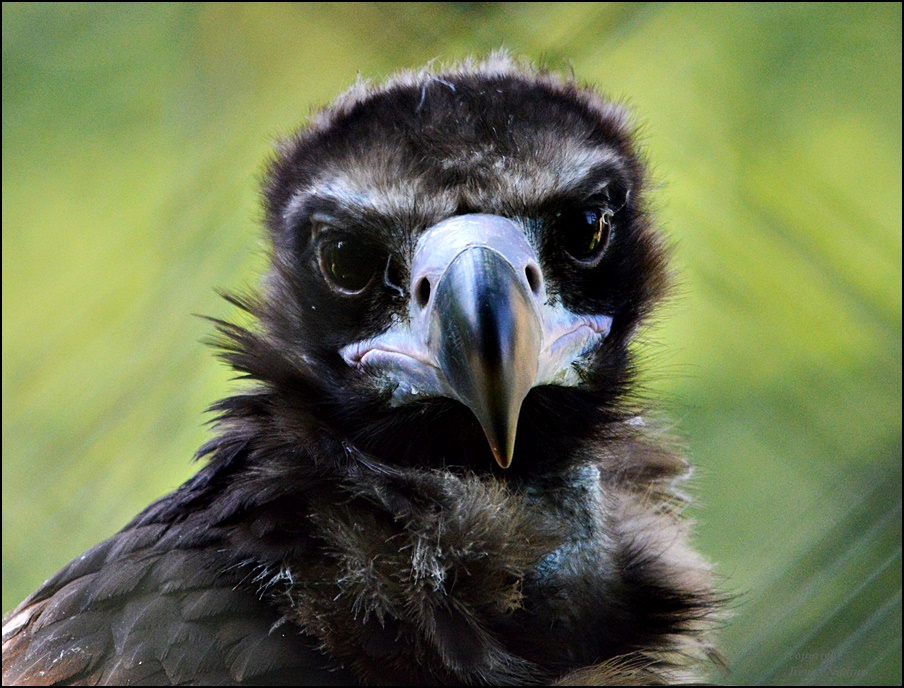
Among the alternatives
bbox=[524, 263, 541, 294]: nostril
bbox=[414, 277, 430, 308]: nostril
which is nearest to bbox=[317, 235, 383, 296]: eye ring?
bbox=[414, 277, 430, 308]: nostril

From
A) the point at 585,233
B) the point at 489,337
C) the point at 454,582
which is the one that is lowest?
the point at 454,582

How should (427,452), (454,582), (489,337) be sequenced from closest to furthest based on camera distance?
1. (489,337)
2. (454,582)
3. (427,452)

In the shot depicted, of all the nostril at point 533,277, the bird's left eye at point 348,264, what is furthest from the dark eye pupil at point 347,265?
the nostril at point 533,277

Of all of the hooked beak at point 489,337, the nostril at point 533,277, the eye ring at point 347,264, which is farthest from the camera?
the eye ring at point 347,264

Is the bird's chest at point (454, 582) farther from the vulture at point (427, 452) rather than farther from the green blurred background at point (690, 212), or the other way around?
the green blurred background at point (690, 212)

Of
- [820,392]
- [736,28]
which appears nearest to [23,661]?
[820,392]

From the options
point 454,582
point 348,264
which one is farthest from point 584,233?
point 454,582

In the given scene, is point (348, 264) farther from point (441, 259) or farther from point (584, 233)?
point (584, 233)
